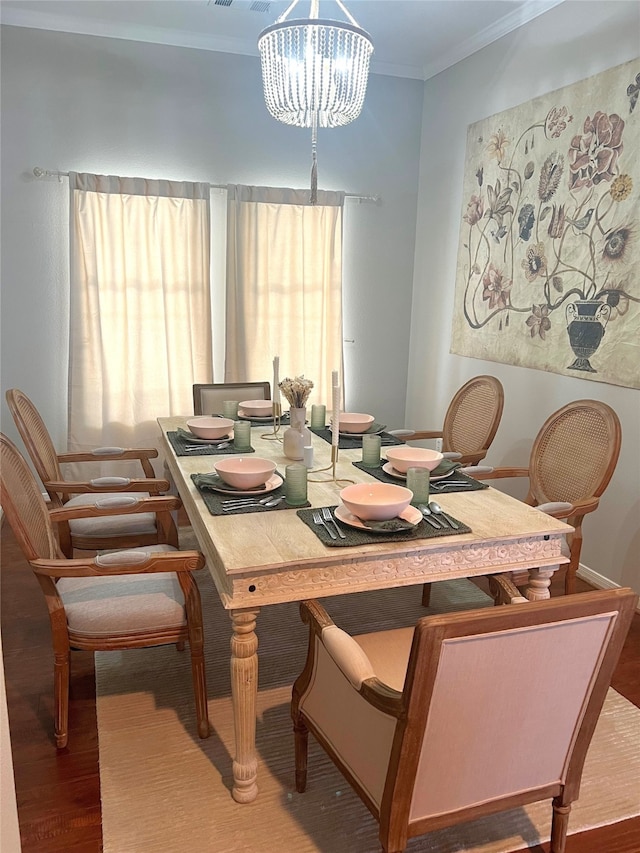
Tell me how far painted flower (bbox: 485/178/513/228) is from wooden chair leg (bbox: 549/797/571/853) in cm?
302

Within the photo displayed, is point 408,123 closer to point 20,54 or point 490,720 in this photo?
point 20,54

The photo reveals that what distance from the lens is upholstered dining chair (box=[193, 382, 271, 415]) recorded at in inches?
143

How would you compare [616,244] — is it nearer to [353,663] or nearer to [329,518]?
Result: [329,518]

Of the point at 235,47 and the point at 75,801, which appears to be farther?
the point at 235,47

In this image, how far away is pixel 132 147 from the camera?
3998mm

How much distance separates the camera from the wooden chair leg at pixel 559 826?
158 centimetres

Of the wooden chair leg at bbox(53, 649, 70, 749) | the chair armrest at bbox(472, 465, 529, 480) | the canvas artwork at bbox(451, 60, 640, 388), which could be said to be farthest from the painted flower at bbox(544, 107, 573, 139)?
the wooden chair leg at bbox(53, 649, 70, 749)

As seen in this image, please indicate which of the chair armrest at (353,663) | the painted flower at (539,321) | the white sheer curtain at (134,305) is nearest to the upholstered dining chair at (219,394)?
the white sheer curtain at (134,305)

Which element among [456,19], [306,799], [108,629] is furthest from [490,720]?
[456,19]

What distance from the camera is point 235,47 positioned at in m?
4.03

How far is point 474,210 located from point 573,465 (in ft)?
6.43

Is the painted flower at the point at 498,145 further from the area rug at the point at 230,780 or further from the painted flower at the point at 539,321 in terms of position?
the area rug at the point at 230,780

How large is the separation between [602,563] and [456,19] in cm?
302

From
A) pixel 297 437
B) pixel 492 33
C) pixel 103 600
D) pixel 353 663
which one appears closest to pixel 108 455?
pixel 297 437
